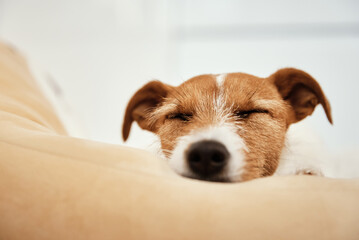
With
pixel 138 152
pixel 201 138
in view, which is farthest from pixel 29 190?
pixel 201 138

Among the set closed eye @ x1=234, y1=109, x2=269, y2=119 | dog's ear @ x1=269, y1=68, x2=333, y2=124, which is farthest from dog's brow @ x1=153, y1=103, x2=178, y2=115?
dog's ear @ x1=269, y1=68, x2=333, y2=124

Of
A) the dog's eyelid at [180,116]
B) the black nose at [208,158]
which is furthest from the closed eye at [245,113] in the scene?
the black nose at [208,158]

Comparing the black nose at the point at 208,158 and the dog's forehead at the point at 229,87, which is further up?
the dog's forehead at the point at 229,87

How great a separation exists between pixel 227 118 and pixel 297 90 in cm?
52

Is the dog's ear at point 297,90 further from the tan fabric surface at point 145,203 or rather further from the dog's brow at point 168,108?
the tan fabric surface at point 145,203

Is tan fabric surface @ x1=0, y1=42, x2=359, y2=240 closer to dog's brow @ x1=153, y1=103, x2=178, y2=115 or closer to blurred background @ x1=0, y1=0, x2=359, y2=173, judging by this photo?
dog's brow @ x1=153, y1=103, x2=178, y2=115

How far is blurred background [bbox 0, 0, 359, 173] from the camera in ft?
9.41

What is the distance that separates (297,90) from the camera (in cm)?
125

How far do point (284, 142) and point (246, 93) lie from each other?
0.29m

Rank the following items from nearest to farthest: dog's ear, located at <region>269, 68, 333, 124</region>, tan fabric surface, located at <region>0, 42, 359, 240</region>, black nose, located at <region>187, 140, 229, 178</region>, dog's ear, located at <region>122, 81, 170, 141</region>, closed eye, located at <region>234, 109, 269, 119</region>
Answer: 1. tan fabric surface, located at <region>0, 42, 359, 240</region>
2. black nose, located at <region>187, 140, 229, 178</region>
3. closed eye, located at <region>234, 109, 269, 119</region>
4. dog's ear, located at <region>269, 68, 333, 124</region>
5. dog's ear, located at <region>122, 81, 170, 141</region>

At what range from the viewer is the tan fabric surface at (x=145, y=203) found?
0.47 metres

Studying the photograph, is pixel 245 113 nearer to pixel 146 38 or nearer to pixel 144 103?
pixel 144 103

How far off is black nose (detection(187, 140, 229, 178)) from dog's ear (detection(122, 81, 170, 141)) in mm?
586

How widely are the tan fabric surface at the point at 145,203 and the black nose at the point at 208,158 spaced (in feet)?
0.47
